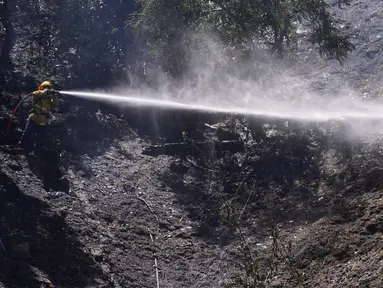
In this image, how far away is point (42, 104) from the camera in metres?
10.9

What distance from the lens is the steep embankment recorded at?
736 centimetres

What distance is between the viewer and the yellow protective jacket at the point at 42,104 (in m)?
10.9

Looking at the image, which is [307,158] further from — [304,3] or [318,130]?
[304,3]

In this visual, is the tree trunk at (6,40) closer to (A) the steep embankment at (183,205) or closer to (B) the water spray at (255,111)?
(B) the water spray at (255,111)

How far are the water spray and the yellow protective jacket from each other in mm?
2119

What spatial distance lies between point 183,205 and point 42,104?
3236mm

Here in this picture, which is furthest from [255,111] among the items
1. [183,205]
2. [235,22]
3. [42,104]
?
[42,104]

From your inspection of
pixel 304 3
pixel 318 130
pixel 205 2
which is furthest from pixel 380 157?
pixel 205 2

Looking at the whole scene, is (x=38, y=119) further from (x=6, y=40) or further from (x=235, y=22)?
(x=6, y=40)

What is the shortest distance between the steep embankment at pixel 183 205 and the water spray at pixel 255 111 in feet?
1.13

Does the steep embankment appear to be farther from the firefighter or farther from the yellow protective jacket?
the yellow protective jacket

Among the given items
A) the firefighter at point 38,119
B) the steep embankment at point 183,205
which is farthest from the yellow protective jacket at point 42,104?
the steep embankment at point 183,205

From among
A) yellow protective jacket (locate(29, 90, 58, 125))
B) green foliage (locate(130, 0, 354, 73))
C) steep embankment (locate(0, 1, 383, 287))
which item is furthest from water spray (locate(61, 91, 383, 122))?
yellow protective jacket (locate(29, 90, 58, 125))

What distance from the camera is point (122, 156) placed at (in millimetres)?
12047
